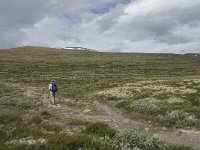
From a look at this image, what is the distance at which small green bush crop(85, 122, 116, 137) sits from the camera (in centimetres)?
1864

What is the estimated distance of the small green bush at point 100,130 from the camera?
61.2 feet

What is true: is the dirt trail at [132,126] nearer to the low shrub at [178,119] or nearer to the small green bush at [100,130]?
the low shrub at [178,119]

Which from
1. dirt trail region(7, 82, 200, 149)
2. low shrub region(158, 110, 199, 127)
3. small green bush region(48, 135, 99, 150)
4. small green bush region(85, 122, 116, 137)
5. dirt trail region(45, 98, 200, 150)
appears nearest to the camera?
small green bush region(48, 135, 99, 150)

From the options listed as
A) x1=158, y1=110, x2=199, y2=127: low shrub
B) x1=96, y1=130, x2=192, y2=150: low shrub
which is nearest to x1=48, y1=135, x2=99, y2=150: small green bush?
x1=96, y1=130, x2=192, y2=150: low shrub

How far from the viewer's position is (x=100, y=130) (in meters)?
19.3

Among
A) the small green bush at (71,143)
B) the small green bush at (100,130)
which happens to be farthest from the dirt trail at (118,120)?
the small green bush at (71,143)

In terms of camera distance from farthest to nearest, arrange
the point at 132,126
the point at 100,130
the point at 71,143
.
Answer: the point at 132,126 < the point at 100,130 < the point at 71,143

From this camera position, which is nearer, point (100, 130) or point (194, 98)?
point (100, 130)

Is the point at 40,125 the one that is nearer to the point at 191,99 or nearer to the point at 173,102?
the point at 173,102

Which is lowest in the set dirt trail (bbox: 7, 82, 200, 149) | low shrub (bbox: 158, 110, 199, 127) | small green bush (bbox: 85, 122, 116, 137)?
dirt trail (bbox: 7, 82, 200, 149)

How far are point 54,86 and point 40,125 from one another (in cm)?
1322

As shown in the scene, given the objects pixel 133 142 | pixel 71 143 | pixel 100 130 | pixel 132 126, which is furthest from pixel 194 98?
pixel 71 143

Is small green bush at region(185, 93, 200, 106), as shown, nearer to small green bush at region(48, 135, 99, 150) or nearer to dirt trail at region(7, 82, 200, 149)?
dirt trail at region(7, 82, 200, 149)

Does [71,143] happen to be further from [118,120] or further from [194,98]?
[194,98]
